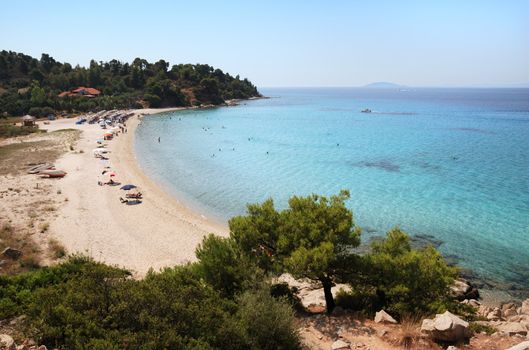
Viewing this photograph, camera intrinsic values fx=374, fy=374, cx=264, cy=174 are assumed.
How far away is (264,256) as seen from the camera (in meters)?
16.3

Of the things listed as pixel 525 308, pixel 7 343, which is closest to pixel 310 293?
pixel 525 308

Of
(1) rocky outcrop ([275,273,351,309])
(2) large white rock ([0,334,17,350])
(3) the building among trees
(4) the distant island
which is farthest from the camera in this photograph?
(3) the building among trees

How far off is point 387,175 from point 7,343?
4209 centimetres

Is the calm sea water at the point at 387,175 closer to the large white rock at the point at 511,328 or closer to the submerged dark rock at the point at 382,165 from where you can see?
the submerged dark rock at the point at 382,165

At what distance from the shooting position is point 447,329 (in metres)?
12.3

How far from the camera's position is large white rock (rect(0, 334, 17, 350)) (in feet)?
32.2

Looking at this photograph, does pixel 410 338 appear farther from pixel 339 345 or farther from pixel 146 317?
pixel 146 317

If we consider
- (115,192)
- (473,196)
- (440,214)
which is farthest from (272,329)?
(473,196)

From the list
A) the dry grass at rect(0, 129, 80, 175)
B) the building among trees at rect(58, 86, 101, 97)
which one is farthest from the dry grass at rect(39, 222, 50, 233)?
the building among trees at rect(58, 86, 101, 97)

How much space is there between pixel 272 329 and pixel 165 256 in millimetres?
14196

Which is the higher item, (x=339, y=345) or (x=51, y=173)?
(x=51, y=173)

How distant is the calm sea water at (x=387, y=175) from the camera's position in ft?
92.2

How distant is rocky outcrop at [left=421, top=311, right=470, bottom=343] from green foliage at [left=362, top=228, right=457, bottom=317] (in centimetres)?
181

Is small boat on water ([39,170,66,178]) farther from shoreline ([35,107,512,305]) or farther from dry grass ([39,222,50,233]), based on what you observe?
dry grass ([39,222,50,233])
